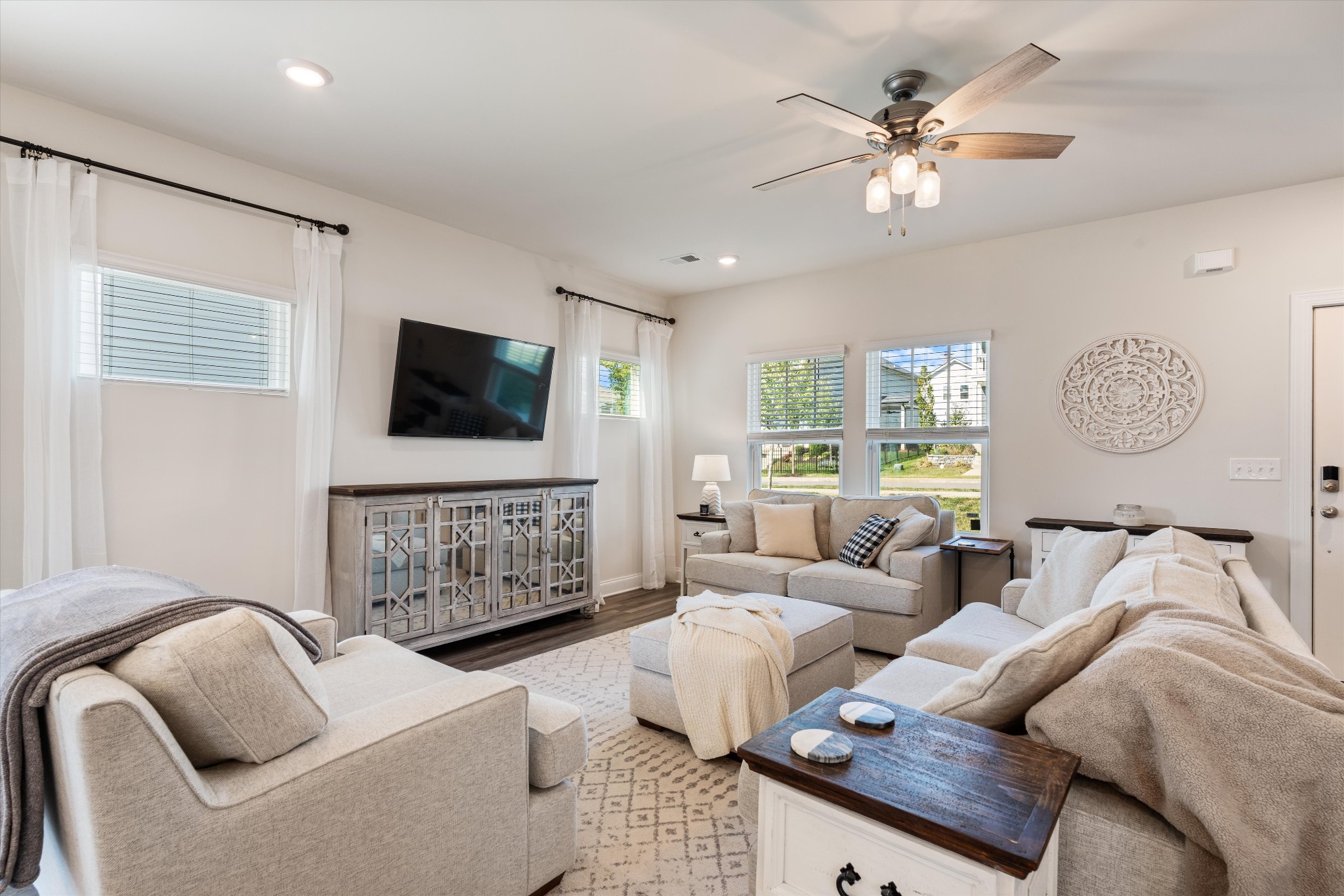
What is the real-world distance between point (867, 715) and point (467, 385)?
3602mm

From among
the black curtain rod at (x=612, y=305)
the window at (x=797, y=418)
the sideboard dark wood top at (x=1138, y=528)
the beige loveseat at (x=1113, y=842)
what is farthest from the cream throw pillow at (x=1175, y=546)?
the black curtain rod at (x=612, y=305)

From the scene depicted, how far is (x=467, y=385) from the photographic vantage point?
426 cm

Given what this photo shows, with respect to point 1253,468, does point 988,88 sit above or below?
above

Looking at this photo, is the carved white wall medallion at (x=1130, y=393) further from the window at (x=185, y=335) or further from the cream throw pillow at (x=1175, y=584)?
the window at (x=185, y=335)

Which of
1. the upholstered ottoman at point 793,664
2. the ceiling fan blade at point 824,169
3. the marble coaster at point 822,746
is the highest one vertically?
the ceiling fan blade at point 824,169

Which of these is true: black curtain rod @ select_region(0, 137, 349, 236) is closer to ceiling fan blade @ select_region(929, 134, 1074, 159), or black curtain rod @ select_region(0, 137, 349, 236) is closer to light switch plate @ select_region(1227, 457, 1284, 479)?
ceiling fan blade @ select_region(929, 134, 1074, 159)

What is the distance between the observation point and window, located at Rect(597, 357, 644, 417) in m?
5.48

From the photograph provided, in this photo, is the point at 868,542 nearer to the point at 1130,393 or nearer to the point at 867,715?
the point at 1130,393

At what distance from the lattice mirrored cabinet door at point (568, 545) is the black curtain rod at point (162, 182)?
2.16m

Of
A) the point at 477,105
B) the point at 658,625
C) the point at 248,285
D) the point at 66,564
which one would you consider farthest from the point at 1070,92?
the point at 66,564

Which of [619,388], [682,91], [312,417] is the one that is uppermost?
[682,91]

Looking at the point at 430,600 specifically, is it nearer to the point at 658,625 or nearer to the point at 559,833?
the point at 658,625

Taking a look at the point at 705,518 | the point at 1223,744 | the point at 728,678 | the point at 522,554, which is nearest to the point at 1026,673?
the point at 1223,744

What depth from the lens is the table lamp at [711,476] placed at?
5.34 meters
